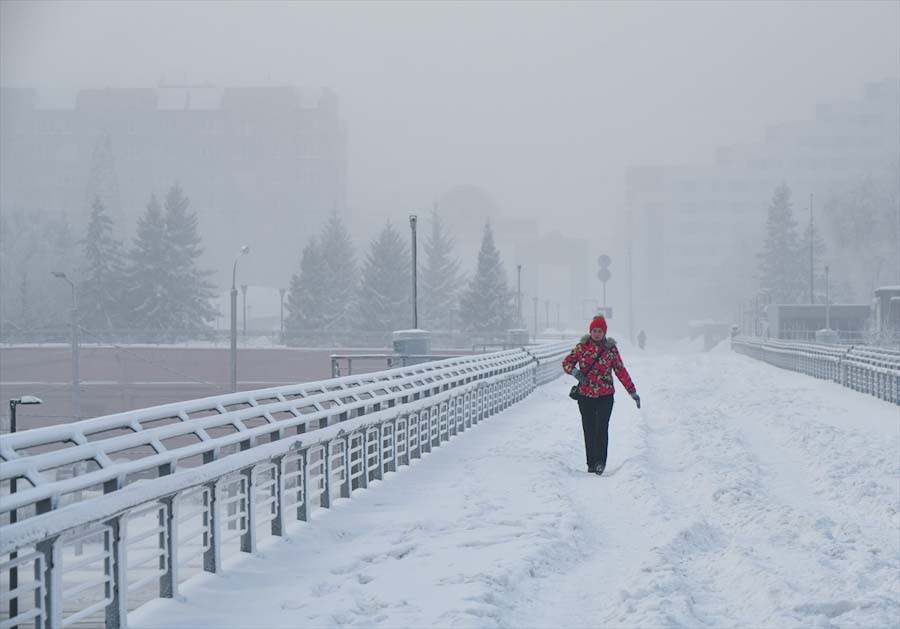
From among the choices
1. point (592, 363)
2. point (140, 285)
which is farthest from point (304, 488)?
point (140, 285)

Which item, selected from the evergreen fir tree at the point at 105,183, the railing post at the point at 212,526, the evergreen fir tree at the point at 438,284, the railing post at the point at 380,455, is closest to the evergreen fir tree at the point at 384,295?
the evergreen fir tree at the point at 438,284

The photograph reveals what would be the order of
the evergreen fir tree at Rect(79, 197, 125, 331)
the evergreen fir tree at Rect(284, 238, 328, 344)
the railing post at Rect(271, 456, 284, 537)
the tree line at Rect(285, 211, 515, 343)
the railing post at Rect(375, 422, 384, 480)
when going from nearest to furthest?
the railing post at Rect(271, 456, 284, 537)
the railing post at Rect(375, 422, 384, 480)
the evergreen fir tree at Rect(79, 197, 125, 331)
the tree line at Rect(285, 211, 515, 343)
the evergreen fir tree at Rect(284, 238, 328, 344)

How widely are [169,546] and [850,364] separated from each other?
34862 mm

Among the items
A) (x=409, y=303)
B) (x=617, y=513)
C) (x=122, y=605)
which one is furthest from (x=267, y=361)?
(x=122, y=605)

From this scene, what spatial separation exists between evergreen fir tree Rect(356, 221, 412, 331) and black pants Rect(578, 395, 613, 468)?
88.3 meters

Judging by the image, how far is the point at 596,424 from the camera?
1577cm

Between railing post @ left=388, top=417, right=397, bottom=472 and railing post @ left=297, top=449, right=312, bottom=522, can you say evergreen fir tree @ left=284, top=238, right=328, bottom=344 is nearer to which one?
railing post @ left=388, top=417, right=397, bottom=472

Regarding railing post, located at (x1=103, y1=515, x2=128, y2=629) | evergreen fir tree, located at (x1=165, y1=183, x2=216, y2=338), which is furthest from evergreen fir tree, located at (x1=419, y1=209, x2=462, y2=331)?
railing post, located at (x1=103, y1=515, x2=128, y2=629)

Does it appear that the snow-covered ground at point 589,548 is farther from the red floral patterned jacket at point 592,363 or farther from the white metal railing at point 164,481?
the red floral patterned jacket at point 592,363

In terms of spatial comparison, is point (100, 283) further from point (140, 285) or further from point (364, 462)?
point (364, 462)

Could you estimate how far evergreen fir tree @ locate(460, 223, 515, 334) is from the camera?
104125 mm

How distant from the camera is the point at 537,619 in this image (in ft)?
25.6

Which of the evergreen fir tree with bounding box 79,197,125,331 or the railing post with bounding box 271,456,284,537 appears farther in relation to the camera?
the evergreen fir tree with bounding box 79,197,125,331

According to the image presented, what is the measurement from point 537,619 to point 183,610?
2230mm
